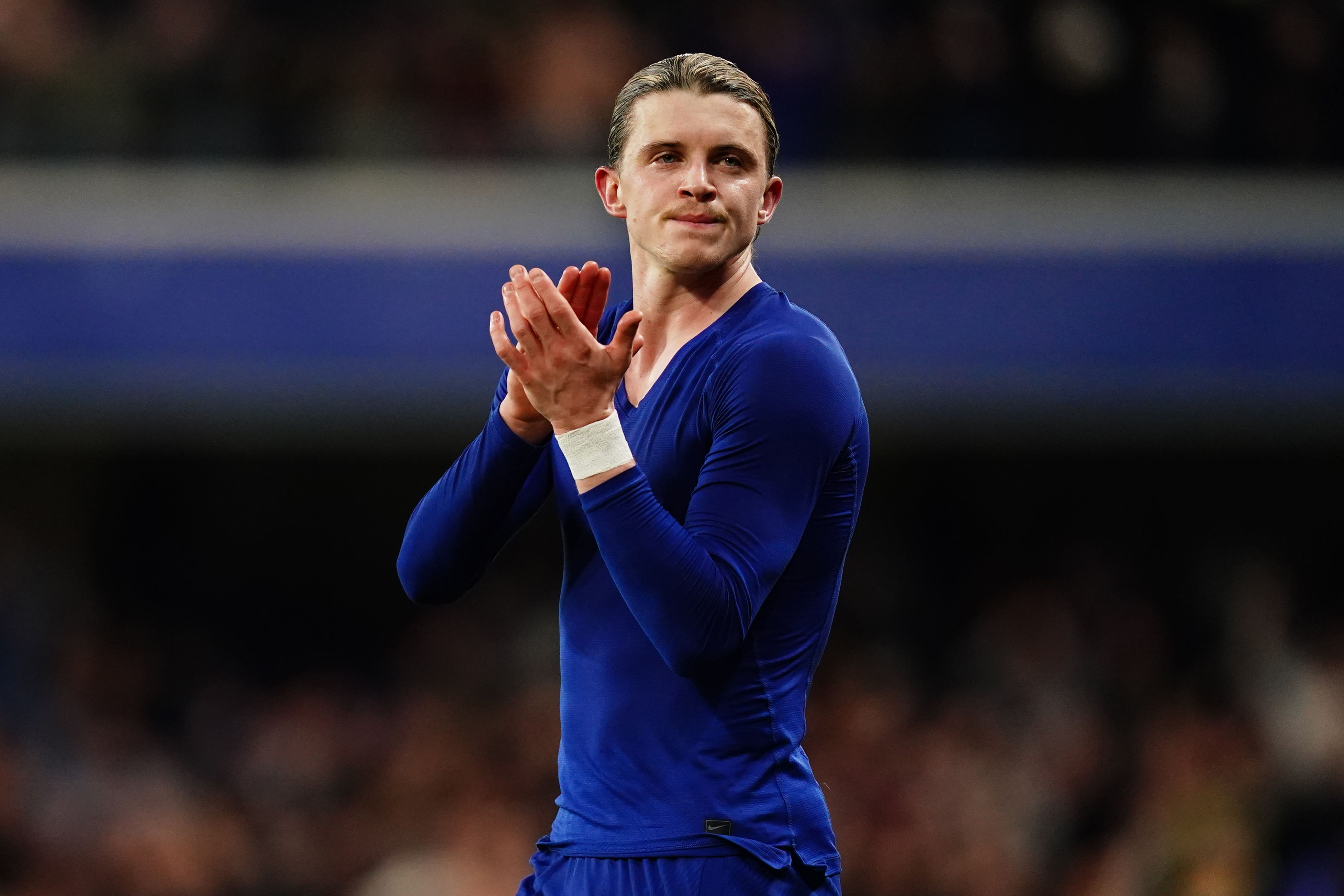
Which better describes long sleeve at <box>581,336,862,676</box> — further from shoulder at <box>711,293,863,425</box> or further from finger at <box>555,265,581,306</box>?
finger at <box>555,265,581,306</box>

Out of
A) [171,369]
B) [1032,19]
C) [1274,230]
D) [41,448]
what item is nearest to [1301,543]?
[1274,230]

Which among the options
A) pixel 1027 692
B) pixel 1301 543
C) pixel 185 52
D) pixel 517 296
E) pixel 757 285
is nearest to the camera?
pixel 517 296

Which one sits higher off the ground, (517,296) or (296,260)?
(296,260)

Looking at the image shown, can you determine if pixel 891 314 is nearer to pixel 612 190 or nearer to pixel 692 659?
pixel 612 190

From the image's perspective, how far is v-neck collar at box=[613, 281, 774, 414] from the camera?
8.75ft

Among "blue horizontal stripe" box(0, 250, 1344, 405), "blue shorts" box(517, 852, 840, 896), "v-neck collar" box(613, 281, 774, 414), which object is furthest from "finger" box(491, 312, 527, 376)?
"blue horizontal stripe" box(0, 250, 1344, 405)

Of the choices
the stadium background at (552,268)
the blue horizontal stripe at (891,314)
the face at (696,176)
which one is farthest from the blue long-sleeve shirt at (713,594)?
the blue horizontal stripe at (891,314)

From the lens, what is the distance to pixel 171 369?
879cm

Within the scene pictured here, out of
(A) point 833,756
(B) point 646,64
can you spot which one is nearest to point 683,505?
(A) point 833,756

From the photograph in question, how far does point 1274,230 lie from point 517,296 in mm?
7336

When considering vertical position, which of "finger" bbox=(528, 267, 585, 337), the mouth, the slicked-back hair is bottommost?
"finger" bbox=(528, 267, 585, 337)

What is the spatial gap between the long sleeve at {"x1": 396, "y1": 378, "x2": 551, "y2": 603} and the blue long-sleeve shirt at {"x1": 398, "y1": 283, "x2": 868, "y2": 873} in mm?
25

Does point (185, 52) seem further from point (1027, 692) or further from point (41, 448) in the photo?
point (1027, 692)

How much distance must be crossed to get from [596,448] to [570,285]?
0.29 m
